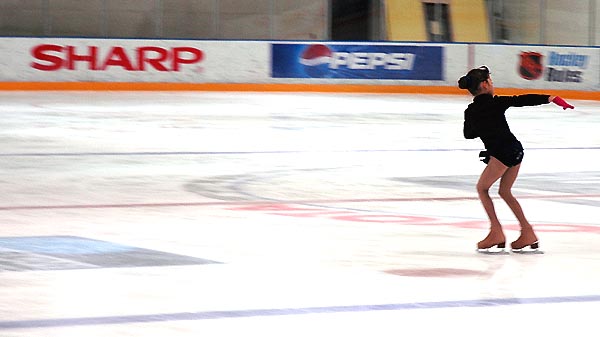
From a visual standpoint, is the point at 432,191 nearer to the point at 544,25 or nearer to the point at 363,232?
the point at 363,232

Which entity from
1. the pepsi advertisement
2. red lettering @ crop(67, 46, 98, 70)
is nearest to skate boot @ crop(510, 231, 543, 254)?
red lettering @ crop(67, 46, 98, 70)

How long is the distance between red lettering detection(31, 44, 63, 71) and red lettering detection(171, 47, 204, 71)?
7.40ft

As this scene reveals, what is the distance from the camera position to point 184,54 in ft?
94.1

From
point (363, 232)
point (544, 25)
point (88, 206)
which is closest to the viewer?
point (363, 232)

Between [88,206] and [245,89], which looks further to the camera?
[245,89]

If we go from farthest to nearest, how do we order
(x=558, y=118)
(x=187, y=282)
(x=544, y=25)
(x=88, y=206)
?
(x=544, y=25) → (x=558, y=118) → (x=88, y=206) → (x=187, y=282)

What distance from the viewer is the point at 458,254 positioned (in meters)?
8.17

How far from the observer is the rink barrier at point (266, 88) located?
28.0 metres

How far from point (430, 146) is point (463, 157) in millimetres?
1433

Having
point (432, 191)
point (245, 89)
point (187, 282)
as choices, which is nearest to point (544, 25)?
point (245, 89)

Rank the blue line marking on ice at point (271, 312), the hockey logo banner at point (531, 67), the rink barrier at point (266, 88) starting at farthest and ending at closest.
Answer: the hockey logo banner at point (531, 67)
the rink barrier at point (266, 88)
the blue line marking on ice at point (271, 312)

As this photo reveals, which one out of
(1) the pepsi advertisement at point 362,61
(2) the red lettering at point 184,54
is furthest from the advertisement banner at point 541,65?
(2) the red lettering at point 184,54

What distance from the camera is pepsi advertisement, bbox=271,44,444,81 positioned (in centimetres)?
2938

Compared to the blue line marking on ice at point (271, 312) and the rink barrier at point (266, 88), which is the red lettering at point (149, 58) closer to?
the rink barrier at point (266, 88)
